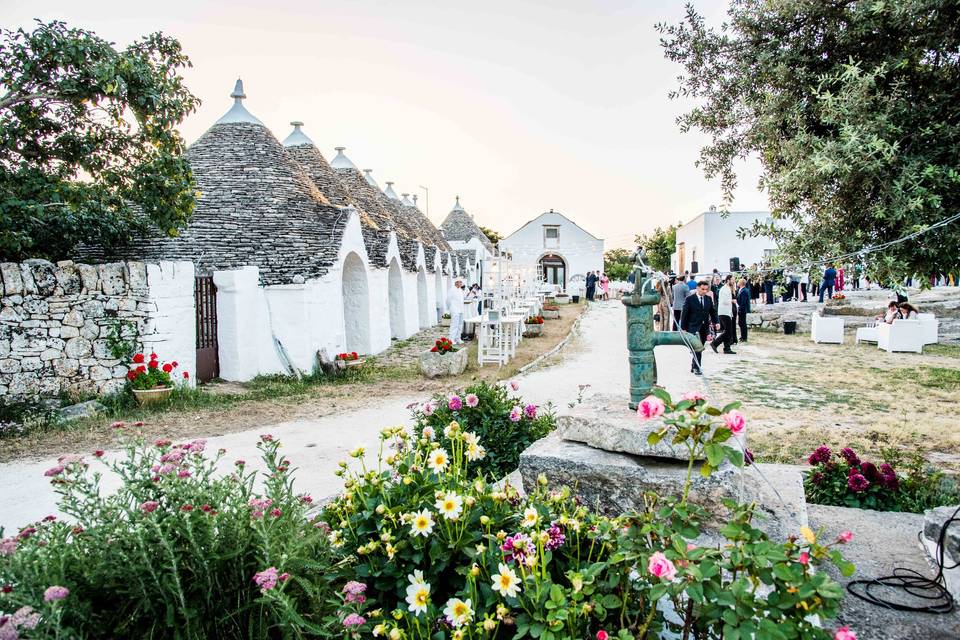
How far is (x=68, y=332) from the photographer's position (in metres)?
9.17

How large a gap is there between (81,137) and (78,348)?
3.64 meters

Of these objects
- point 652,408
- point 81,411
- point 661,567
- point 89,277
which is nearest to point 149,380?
point 81,411

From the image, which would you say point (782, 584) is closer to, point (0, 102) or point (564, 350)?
point (0, 102)

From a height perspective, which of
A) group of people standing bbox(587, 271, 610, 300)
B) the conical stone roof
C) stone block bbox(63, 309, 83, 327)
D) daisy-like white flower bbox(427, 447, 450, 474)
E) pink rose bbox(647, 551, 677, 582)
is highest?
the conical stone roof

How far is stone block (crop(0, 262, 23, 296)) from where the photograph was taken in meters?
8.71

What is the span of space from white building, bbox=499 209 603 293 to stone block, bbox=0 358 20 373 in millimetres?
42285

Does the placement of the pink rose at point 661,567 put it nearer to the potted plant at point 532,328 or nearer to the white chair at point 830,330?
the white chair at point 830,330

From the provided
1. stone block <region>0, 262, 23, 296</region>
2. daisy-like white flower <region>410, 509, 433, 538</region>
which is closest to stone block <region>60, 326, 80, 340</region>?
stone block <region>0, 262, 23, 296</region>

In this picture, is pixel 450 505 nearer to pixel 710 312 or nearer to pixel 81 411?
pixel 81 411

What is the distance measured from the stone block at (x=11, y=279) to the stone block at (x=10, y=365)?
3.48 feet

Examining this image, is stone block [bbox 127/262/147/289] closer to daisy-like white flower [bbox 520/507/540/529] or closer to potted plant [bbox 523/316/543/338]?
daisy-like white flower [bbox 520/507/540/529]

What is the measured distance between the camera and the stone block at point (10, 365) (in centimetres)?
883

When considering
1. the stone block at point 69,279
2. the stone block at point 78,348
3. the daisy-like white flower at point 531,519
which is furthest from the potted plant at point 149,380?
the daisy-like white flower at point 531,519

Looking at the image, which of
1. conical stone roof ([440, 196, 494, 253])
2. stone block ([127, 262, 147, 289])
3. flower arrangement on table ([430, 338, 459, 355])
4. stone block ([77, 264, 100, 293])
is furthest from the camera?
conical stone roof ([440, 196, 494, 253])
